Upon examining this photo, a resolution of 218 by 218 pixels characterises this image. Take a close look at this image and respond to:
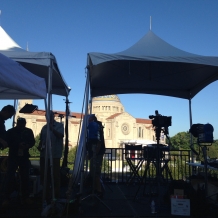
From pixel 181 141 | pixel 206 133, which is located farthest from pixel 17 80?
pixel 181 141

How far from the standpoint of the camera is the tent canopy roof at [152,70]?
15.7 feet

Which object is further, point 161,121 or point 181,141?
point 181,141

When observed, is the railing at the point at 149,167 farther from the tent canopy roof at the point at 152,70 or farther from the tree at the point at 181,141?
the tree at the point at 181,141

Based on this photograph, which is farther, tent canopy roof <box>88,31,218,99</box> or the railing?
the railing

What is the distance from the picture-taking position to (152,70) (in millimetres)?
6551

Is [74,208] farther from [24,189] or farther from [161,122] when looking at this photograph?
[161,122]

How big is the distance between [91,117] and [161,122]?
1.26m

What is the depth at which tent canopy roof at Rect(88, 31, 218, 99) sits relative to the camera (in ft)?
15.7

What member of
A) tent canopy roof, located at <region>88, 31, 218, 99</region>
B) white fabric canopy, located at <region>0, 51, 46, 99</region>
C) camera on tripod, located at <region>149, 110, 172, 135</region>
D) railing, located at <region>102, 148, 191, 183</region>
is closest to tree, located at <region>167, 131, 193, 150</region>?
railing, located at <region>102, 148, 191, 183</region>

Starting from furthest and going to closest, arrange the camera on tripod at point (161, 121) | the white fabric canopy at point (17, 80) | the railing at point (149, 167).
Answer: the railing at point (149, 167) → the camera on tripod at point (161, 121) → the white fabric canopy at point (17, 80)

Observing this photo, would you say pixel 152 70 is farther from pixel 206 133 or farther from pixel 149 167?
pixel 206 133

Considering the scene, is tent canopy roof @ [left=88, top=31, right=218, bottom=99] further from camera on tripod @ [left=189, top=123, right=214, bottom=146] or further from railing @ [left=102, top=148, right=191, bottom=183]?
railing @ [left=102, top=148, right=191, bottom=183]

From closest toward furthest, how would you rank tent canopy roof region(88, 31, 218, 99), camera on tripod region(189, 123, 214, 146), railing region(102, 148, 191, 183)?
camera on tripod region(189, 123, 214, 146) < tent canopy roof region(88, 31, 218, 99) < railing region(102, 148, 191, 183)

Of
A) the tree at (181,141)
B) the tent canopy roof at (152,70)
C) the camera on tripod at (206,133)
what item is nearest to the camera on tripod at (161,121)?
the camera on tripod at (206,133)
